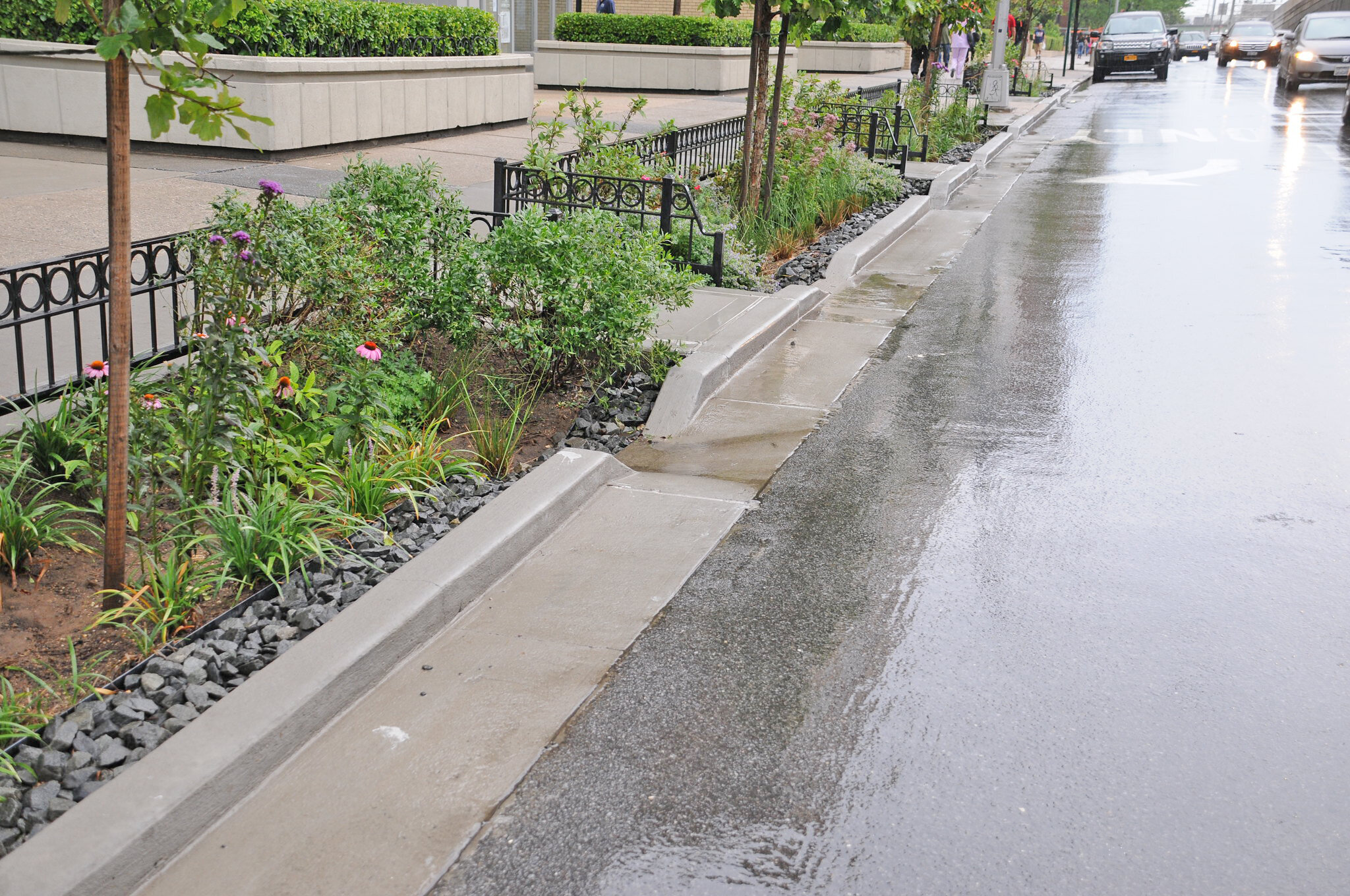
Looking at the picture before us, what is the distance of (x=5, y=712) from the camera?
3354 mm

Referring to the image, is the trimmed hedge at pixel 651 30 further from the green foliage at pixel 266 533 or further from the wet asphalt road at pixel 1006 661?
the green foliage at pixel 266 533

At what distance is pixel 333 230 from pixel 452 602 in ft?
7.58

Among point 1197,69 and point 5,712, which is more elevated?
point 1197,69

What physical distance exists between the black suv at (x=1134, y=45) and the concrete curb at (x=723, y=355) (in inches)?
1497

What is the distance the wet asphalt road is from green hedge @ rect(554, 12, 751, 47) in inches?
826

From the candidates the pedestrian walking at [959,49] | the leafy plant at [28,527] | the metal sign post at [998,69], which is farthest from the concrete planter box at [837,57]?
the leafy plant at [28,527]

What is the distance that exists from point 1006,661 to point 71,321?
18.8ft

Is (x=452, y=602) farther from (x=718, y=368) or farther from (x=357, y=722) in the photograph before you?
(x=718, y=368)

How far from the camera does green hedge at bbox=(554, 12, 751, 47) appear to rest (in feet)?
89.9

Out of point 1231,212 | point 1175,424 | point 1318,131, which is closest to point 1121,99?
point 1318,131

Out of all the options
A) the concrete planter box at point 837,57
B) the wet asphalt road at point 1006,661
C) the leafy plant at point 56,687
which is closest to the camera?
the wet asphalt road at point 1006,661

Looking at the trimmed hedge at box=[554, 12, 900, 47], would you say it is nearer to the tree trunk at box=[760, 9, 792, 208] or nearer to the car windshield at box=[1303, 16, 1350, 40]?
the car windshield at box=[1303, 16, 1350, 40]

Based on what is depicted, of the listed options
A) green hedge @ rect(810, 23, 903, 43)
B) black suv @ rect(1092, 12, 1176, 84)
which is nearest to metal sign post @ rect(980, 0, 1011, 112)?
green hedge @ rect(810, 23, 903, 43)

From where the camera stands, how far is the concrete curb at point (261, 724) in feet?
9.42
